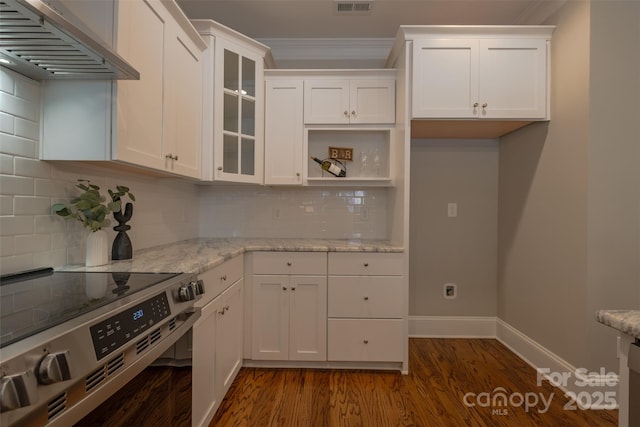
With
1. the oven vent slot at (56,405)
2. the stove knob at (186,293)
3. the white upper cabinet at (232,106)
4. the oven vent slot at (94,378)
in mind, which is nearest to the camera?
the oven vent slot at (56,405)

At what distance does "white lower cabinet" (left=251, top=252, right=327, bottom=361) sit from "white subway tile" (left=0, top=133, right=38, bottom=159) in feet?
4.43

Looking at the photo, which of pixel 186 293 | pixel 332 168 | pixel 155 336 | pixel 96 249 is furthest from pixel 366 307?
pixel 96 249

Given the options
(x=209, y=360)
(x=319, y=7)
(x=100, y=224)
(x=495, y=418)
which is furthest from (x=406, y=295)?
(x=319, y=7)

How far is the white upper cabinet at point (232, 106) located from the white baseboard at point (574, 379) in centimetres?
242

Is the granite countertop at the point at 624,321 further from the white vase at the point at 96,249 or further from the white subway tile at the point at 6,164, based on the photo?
the white subway tile at the point at 6,164

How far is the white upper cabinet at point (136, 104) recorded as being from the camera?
1.34 meters

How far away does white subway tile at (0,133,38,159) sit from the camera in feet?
4.11

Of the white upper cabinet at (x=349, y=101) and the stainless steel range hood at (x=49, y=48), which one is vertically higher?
the white upper cabinet at (x=349, y=101)

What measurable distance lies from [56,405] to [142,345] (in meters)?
0.31

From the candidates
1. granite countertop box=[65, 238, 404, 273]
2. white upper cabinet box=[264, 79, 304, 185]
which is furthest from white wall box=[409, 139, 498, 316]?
white upper cabinet box=[264, 79, 304, 185]

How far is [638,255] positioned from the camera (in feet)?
6.35

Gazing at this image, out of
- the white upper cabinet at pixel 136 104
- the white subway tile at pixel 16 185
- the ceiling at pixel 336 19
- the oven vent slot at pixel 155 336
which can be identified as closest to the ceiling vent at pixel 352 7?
the ceiling at pixel 336 19

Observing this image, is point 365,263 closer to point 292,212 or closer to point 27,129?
point 292,212

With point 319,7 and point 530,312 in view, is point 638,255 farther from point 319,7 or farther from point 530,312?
point 319,7
